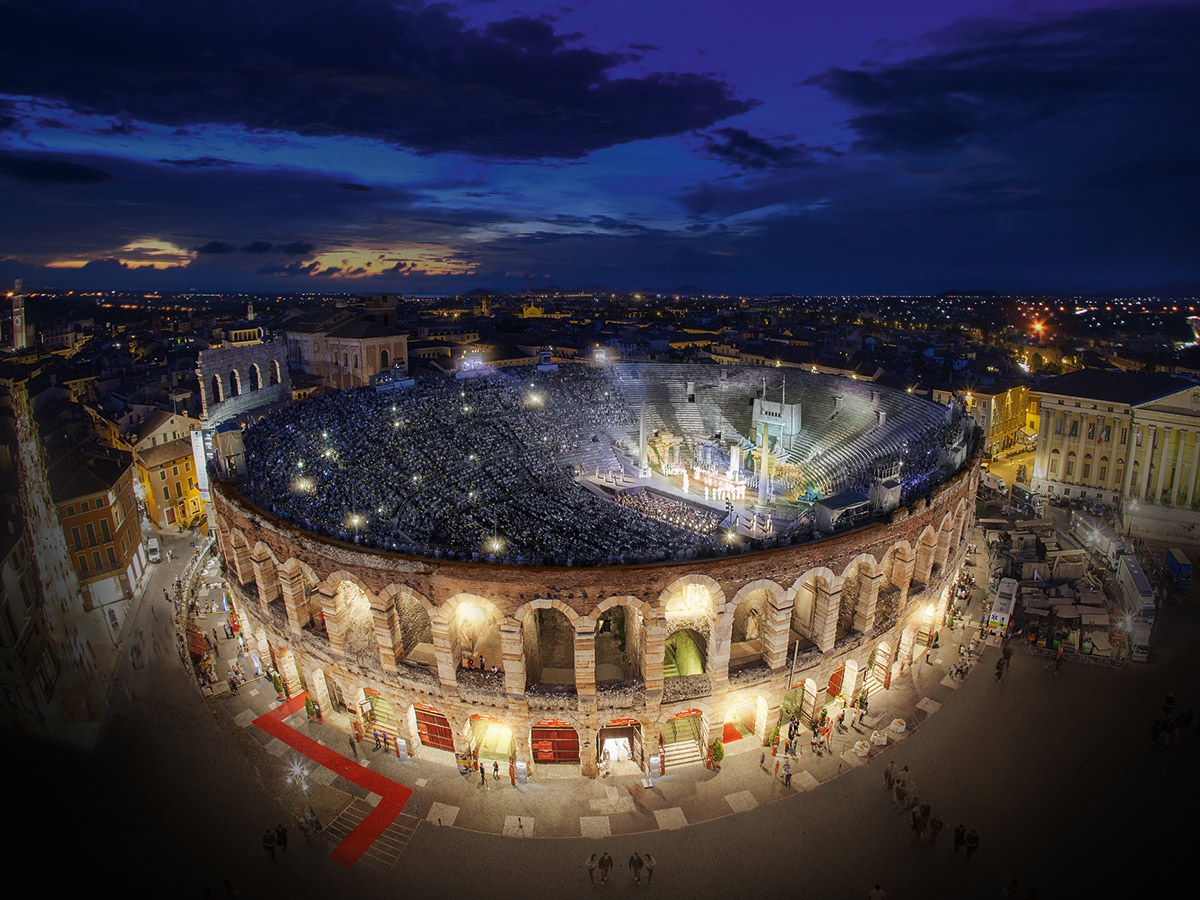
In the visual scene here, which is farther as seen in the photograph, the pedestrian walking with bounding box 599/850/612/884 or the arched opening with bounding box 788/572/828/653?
the arched opening with bounding box 788/572/828/653

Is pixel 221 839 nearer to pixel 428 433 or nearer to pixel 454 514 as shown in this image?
pixel 454 514

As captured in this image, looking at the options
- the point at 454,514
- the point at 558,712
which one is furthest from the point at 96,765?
the point at 454,514

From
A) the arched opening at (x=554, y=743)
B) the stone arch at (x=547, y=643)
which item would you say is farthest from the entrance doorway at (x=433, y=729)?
the stone arch at (x=547, y=643)

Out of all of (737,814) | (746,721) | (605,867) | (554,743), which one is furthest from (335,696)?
(746,721)

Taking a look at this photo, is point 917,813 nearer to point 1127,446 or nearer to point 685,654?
point 685,654

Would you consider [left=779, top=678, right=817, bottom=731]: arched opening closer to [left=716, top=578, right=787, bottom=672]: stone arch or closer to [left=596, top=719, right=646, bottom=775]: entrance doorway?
[left=716, top=578, right=787, bottom=672]: stone arch

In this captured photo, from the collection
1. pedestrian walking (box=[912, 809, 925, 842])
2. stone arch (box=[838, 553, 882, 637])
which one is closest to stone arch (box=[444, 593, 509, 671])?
stone arch (box=[838, 553, 882, 637])
